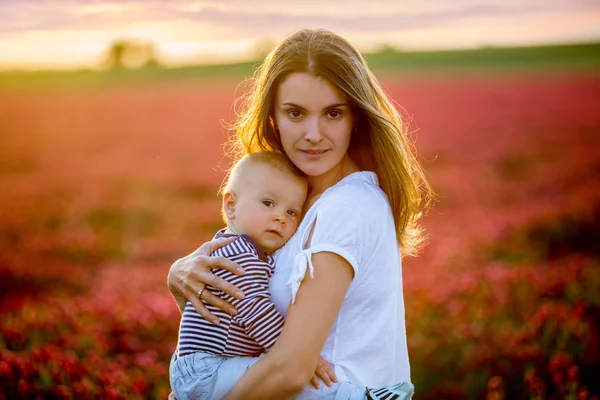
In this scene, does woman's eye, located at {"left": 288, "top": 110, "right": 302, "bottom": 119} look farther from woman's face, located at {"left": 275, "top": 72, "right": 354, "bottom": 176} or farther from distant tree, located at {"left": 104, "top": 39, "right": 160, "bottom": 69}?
distant tree, located at {"left": 104, "top": 39, "right": 160, "bottom": 69}

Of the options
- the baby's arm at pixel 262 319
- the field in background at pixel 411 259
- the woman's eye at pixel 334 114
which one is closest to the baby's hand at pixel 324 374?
the baby's arm at pixel 262 319

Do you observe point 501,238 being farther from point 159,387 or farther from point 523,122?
point 523,122

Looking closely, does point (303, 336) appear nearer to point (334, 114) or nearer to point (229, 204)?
point (229, 204)

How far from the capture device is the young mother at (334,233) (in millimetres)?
2322

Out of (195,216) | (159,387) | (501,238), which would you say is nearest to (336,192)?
(159,387)

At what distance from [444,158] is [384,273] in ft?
32.4

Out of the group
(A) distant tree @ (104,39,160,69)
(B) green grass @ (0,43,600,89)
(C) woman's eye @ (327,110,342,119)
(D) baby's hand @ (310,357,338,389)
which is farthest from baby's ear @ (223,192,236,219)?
(A) distant tree @ (104,39,160,69)

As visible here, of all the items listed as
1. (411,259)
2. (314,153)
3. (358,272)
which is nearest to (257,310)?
(358,272)

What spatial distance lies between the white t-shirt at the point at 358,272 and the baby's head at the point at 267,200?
0.09 metres

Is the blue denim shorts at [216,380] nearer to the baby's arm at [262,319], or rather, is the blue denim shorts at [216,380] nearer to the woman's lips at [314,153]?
the baby's arm at [262,319]

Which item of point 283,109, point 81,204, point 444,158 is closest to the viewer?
point 283,109

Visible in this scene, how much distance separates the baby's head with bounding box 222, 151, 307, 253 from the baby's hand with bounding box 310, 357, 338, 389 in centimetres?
53

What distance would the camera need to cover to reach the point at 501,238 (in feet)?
24.8

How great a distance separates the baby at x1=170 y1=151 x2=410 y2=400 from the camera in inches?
98.3
